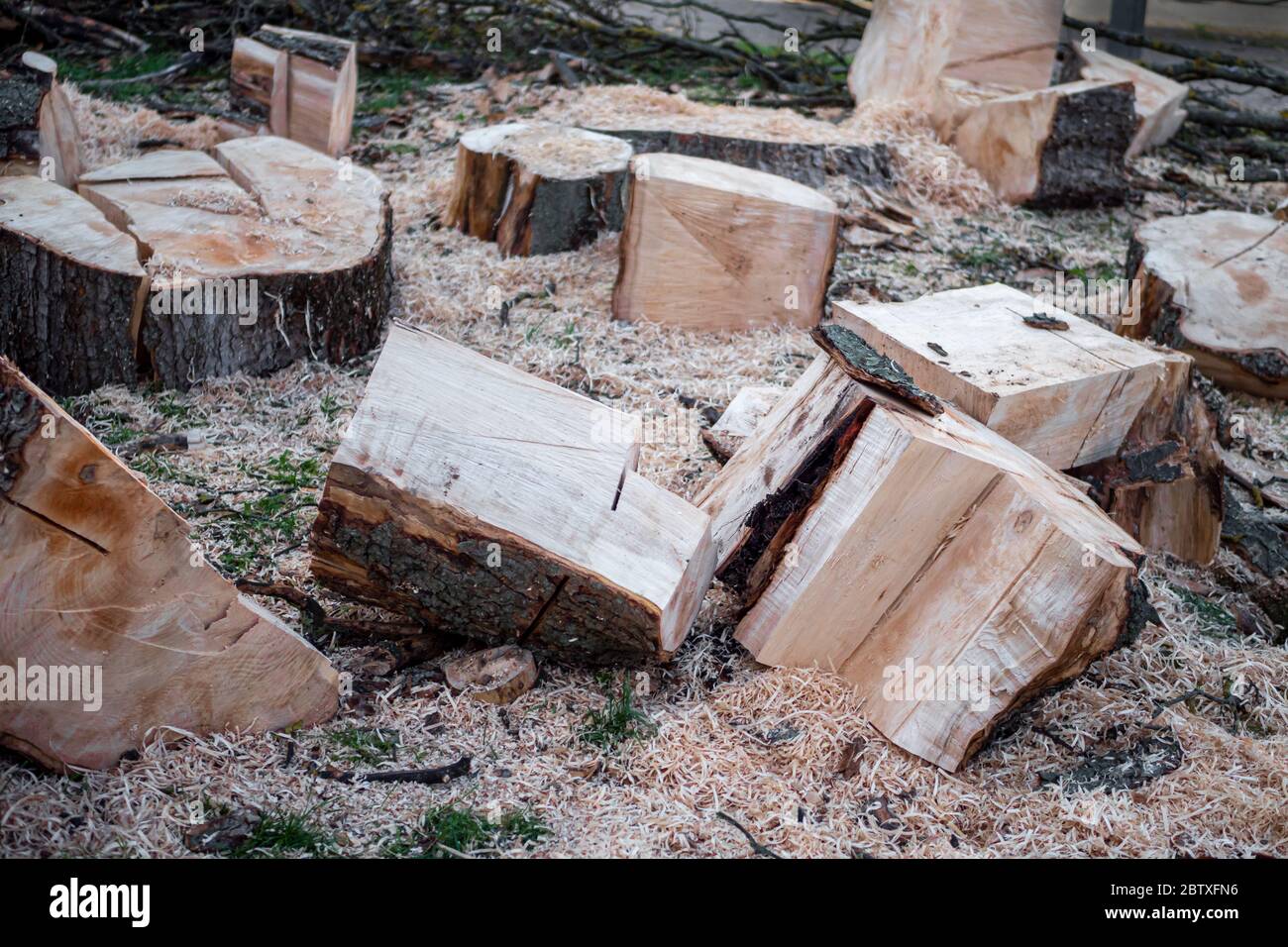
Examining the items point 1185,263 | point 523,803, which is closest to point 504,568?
point 523,803

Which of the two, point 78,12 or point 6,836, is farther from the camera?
point 78,12

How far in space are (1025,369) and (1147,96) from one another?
205 inches

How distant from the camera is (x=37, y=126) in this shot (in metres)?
4.75

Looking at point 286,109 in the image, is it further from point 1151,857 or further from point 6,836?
point 1151,857

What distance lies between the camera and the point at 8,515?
2221 mm

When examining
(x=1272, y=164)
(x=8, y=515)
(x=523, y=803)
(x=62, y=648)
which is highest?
(x=1272, y=164)

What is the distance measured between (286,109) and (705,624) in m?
4.81

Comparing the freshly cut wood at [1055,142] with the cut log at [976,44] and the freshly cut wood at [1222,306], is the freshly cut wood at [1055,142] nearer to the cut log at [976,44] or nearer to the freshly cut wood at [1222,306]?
the cut log at [976,44]

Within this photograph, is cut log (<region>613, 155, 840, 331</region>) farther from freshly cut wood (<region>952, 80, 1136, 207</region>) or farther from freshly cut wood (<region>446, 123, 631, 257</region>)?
freshly cut wood (<region>952, 80, 1136, 207</region>)

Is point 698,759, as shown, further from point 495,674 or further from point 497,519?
point 497,519

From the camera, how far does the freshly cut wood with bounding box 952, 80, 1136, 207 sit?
6430 mm

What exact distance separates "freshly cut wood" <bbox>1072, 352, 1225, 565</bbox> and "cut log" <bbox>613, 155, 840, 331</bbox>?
167 centimetres

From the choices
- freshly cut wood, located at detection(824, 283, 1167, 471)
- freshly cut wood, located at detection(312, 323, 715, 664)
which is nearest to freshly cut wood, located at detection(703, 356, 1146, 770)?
freshly cut wood, located at detection(312, 323, 715, 664)

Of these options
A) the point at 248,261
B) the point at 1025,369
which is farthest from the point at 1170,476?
the point at 248,261
